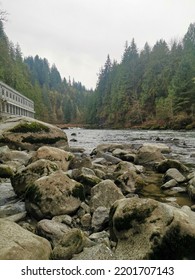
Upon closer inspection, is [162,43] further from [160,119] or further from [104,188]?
[104,188]

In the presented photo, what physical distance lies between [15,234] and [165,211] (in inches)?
75.4

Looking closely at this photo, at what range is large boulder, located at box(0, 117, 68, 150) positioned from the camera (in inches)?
517

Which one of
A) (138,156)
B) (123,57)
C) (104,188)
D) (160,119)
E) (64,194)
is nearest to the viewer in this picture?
(64,194)

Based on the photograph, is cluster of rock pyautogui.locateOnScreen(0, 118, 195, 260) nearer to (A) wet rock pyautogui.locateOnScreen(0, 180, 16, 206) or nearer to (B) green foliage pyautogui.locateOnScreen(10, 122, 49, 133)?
(A) wet rock pyautogui.locateOnScreen(0, 180, 16, 206)

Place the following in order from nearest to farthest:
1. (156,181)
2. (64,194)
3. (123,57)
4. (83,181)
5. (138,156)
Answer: (64,194)
(83,181)
(156,181)
(138,156)
(123,57)

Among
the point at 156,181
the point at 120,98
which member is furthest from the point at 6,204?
the point at 120,98

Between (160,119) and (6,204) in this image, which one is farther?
(160,119)

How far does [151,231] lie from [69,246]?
1048mm

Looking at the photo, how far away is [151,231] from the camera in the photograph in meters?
3.47

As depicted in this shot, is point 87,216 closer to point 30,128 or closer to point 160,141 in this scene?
point 30,128

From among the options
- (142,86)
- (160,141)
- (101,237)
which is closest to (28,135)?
(101,237)

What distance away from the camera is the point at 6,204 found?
19.3ft

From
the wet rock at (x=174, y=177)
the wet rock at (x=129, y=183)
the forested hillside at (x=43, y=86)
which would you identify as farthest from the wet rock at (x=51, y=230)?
the forested hillside at (x=43, y=86)

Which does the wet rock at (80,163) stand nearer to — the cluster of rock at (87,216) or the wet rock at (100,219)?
the cluster of rock at (87,216)
